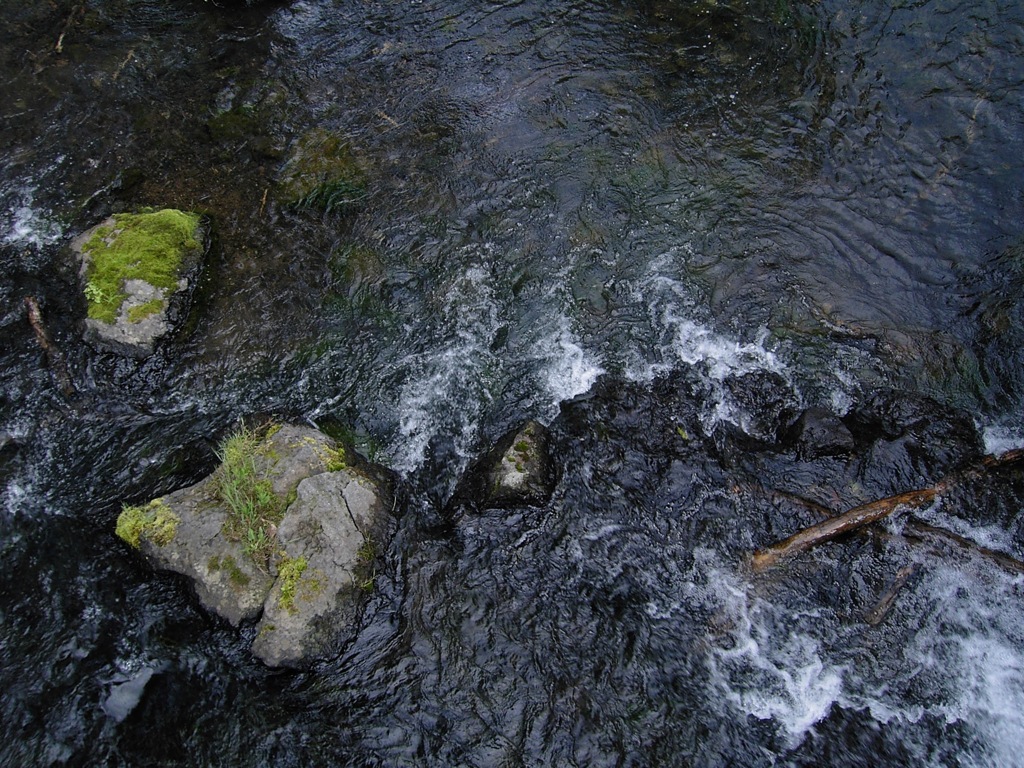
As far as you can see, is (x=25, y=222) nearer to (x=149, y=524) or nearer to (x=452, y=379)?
(x=149, y=524)

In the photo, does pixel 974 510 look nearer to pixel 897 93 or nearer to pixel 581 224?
pixel 581 224

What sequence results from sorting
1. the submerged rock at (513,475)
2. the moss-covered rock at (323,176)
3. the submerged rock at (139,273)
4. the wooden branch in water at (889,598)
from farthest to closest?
the moss-covered rock at (323,176), the submerged rock at (139,273), the submerged rock at (513,475), the wooden branch in water at (889,598)

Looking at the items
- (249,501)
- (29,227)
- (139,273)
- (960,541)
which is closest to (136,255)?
(139,273)

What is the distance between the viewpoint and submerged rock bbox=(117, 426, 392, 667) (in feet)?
20.1

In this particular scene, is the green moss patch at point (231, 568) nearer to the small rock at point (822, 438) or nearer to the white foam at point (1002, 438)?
the small rock at point (822, 438)

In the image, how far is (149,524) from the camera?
6.49 meters

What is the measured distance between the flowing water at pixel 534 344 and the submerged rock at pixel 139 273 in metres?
0.29

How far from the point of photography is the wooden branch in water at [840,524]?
6.51 meters

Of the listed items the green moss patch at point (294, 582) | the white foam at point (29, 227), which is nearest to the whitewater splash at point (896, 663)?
the green moss patch at point (294, 582)

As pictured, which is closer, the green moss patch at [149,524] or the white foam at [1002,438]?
the green moss patch at [149,524]

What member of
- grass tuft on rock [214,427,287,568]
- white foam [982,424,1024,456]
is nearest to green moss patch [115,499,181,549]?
grass tuft on rock [214,427,287,568]

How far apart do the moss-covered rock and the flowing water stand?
0.22 m

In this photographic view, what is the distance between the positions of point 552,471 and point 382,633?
90.9 inches

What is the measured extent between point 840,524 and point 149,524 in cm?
669
